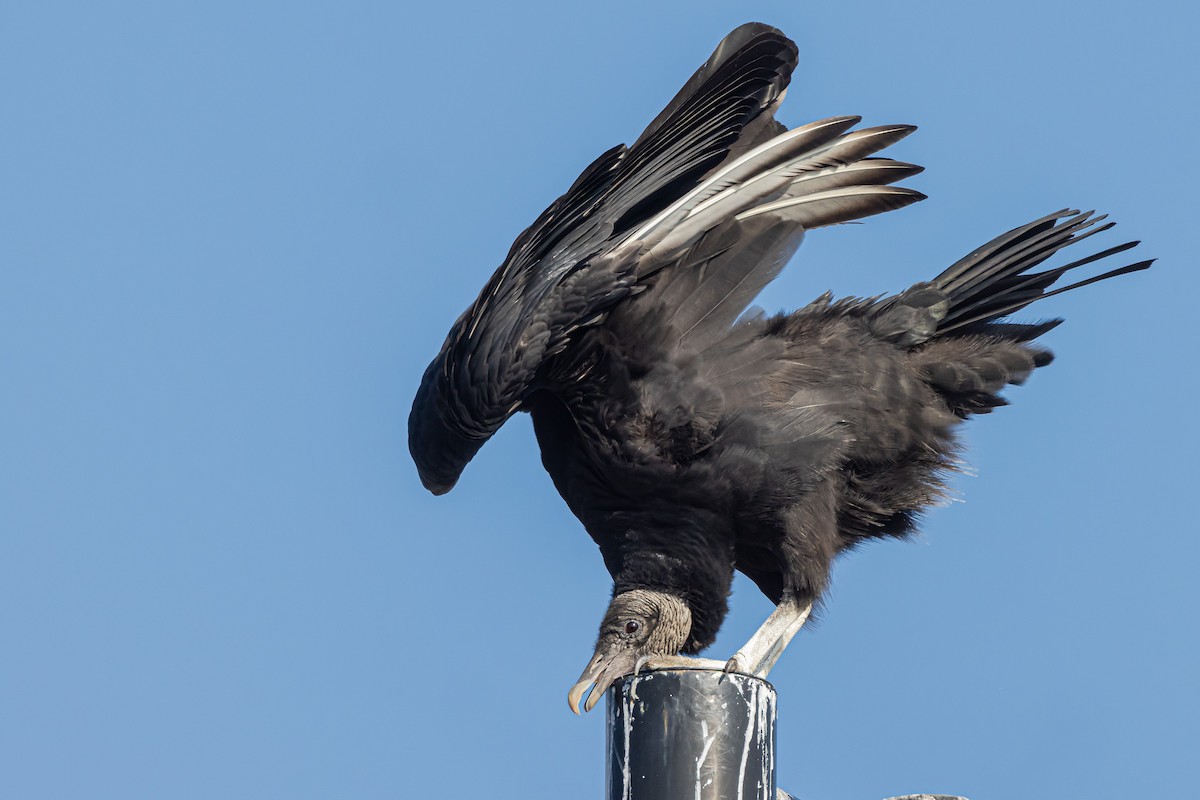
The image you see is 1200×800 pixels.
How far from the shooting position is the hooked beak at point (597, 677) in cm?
490

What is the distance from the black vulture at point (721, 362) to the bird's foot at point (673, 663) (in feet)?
0.07

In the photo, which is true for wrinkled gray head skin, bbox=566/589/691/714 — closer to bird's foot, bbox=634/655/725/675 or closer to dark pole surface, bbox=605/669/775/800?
bird's foot, bbox=634/655/725/675

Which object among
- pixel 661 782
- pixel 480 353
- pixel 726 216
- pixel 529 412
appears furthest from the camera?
pixel 529 412

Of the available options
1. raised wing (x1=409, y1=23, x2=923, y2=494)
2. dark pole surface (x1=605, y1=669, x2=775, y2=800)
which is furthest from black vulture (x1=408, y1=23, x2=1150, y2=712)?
dark pole surface (x1=605, y1=669, x2=775, y2=800)

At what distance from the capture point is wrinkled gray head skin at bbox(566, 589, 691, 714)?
5.15 metres

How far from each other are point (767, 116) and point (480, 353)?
134 cm

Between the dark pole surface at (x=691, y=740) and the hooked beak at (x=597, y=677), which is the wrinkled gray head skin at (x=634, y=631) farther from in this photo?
the dark pole surface at (x=691, y=740)

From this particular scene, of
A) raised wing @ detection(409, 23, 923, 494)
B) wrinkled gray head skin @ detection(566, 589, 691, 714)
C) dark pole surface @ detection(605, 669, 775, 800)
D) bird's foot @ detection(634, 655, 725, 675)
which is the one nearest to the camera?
dark pole surface @ detection(605, 669, 775, 800)

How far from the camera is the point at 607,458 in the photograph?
16.9 feet

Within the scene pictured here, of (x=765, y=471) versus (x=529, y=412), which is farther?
(x=529, y=412)

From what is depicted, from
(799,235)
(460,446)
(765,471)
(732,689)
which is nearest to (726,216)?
(799,235)

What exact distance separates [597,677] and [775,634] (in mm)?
588

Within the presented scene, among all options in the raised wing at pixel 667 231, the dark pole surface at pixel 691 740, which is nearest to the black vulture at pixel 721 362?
the raised wing at pixel 667 231

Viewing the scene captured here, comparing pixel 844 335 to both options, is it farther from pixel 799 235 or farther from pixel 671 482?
pixel 671 482
